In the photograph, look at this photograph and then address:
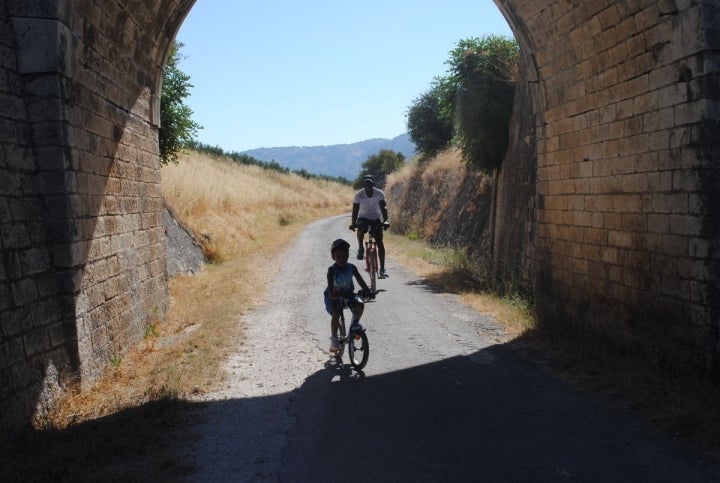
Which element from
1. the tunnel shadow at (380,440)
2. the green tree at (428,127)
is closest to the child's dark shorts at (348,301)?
the tunnel shadow at (380,440)

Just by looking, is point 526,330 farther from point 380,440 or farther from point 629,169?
point 380,440

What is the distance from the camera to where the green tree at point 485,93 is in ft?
41.9

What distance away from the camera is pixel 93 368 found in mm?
5762

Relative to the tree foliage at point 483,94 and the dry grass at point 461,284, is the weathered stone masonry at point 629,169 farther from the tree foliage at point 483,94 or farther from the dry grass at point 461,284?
the tree foliage at point 483,94

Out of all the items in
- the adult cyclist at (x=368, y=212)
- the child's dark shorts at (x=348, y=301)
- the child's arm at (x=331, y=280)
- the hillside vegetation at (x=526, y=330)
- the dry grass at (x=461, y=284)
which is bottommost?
the dry grass at (x=461, y=284)

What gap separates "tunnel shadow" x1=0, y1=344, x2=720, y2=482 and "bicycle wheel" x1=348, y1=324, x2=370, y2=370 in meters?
0.39

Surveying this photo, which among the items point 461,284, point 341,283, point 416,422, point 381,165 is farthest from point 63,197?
point 381,165

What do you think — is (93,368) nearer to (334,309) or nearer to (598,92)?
(334,309)

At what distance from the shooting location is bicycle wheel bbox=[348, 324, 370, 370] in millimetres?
5820

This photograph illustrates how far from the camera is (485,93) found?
12.9 m

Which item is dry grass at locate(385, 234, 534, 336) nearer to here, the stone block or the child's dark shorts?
the child's dark shorts

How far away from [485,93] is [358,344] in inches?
341

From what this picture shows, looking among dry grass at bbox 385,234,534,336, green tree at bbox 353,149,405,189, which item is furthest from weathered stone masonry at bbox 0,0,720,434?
green tree at bbox 353,149,405,189

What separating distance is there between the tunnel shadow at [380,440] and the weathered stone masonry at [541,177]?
97cm
